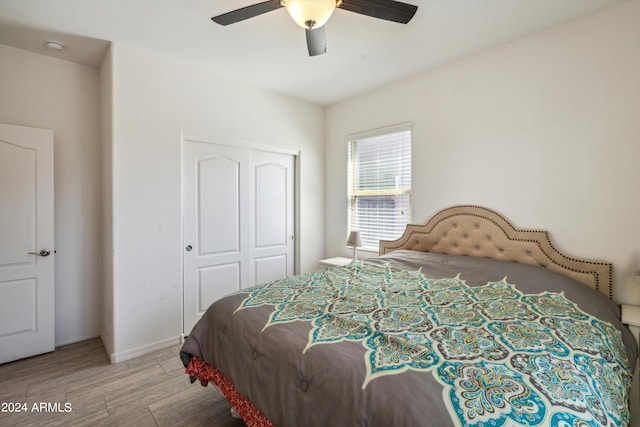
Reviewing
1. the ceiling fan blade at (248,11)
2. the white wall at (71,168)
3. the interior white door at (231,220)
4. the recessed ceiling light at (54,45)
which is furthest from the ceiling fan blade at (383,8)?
the white wall at (71,168)

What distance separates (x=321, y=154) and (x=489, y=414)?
3.64m

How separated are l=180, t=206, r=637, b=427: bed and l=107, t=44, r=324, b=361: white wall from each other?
1105mm

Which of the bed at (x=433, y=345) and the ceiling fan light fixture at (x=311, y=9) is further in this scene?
the ceiling fan light fixture at (x=311, y=9)

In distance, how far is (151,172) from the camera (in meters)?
2.74

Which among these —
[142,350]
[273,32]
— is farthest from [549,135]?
[142,350]

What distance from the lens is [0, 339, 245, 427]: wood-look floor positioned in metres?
1.88

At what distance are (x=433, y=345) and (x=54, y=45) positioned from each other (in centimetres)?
360

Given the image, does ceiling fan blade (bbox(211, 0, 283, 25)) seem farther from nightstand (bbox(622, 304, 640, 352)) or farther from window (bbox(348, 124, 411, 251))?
nightstand (bbox(622, 304, 640, 352))

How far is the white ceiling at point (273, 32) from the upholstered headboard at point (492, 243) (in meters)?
1.47

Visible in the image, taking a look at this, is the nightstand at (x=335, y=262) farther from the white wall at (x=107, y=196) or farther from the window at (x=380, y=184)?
the white wall at (x=107, y=196)

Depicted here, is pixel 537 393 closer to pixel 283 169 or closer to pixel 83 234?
pixel 283 169

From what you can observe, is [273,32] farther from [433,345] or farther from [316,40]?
[433,345]

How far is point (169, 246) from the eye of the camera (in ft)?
9.35

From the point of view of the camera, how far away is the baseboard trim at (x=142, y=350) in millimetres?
2555
